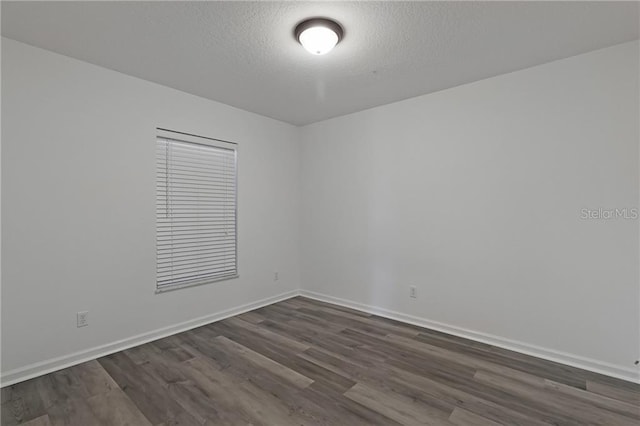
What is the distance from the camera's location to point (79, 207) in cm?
263

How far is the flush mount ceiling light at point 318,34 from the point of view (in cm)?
208

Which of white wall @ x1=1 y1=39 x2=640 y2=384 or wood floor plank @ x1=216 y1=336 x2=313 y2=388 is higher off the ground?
white wall @ x1=1 y1=39 x2=640 y2=384

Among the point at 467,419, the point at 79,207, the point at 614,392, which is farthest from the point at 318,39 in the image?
the point at 614,392

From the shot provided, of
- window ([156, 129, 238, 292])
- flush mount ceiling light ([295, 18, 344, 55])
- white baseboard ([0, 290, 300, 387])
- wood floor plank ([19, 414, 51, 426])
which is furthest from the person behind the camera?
window ([156, 129, 238, 292])

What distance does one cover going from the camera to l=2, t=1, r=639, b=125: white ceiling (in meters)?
1.97

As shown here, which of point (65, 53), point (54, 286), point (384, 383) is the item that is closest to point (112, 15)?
point (65, 53)

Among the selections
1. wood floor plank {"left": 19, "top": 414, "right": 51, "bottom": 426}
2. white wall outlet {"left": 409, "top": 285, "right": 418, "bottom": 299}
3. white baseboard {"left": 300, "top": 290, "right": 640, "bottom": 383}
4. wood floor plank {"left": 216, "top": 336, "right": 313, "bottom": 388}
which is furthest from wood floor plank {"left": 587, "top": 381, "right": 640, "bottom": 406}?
wood floor plank {"left": 19, "top": 414, "right": 51, "bottom": 426}

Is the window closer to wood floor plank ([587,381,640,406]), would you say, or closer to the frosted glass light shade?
the frosted glass light shade

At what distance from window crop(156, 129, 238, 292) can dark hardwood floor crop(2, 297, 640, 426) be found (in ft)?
2.60

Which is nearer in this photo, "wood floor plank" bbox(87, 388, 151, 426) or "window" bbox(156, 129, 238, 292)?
"wood floor plank" bbox(87, 388, 151, 426)

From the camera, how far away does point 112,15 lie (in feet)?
6.65

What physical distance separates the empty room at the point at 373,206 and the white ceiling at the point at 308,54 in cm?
2

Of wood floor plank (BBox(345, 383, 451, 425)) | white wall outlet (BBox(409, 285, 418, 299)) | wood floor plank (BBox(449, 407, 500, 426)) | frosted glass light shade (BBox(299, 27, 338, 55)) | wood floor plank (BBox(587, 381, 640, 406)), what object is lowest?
wood floor plank (BBox(587, 381, 640, 406))

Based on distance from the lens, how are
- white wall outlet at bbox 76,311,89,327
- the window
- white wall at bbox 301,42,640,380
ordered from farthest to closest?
1. the window
2. white wall outlet at bbox 76,311,89,327
3. white wall at bbox 301,42,640,380
